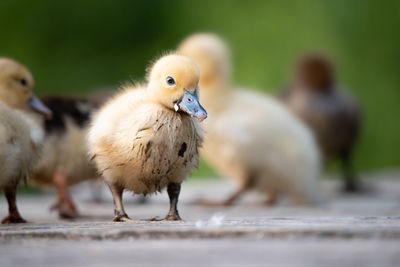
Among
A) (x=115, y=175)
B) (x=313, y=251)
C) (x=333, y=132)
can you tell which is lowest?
(x=313, y=251)

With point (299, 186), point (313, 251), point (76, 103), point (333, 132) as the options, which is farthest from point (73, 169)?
point (333, 132)

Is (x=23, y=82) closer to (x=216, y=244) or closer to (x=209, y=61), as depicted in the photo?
(x=209, y=61)

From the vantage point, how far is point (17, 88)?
3.89m

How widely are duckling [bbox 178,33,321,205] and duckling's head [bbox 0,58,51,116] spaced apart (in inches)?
47.0

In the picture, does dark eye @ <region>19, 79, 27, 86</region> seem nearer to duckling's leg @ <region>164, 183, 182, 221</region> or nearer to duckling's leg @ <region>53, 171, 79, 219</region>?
duckling's leg @ <region>53, 171, 79, 219</region>

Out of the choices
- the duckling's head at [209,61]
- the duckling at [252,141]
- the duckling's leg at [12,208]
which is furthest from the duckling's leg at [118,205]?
the duckling's head at [209,61]

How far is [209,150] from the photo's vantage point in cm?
500

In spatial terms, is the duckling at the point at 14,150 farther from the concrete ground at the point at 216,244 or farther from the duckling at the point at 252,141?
the duckling at the point at 252,141

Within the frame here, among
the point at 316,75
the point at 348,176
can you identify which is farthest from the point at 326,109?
the point at 348,176

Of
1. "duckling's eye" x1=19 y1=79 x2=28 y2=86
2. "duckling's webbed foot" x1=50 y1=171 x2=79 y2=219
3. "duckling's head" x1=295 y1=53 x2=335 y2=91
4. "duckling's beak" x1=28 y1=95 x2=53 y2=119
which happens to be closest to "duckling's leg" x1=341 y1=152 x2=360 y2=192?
"duckling's head" x1=295 y1=53 x2=335 y2=91

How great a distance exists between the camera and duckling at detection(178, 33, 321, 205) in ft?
15.9

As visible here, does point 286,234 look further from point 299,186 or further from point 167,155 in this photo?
point 299,186

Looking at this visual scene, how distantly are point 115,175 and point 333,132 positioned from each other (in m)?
3.99

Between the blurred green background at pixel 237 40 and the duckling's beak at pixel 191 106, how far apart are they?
5979 mm
